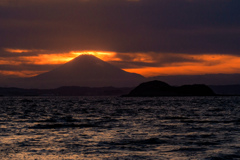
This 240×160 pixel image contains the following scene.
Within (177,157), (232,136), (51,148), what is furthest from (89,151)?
(232,136)

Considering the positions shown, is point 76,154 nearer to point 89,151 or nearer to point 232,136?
point 89,151

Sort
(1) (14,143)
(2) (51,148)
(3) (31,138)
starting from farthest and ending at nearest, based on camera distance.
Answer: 1. (3) (31,138)
2. (1) (14,143)
3. (2) (51,148)

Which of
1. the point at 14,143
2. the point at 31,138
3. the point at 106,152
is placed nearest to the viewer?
the point at 106,152

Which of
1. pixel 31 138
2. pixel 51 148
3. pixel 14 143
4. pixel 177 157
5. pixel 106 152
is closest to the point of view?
pixel 177 157

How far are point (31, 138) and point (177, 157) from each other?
1240 centimetres

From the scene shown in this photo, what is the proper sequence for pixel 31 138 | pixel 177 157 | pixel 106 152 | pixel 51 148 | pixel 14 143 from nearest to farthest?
pixel 177 157, pixel 106 152, pixel 51 148, pixel 14 143, pixel 31 138

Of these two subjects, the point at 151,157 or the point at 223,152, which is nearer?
the point at 151,157

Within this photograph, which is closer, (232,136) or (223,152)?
(223,152)

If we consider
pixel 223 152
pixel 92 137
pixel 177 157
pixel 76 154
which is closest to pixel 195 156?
pixel 177 157

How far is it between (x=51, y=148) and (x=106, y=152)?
3.69m

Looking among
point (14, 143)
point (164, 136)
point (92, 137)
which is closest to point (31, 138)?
point (14, 143)

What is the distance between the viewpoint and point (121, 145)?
896 inches

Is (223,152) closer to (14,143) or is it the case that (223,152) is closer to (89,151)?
(89,151)

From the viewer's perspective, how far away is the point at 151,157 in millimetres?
18672
